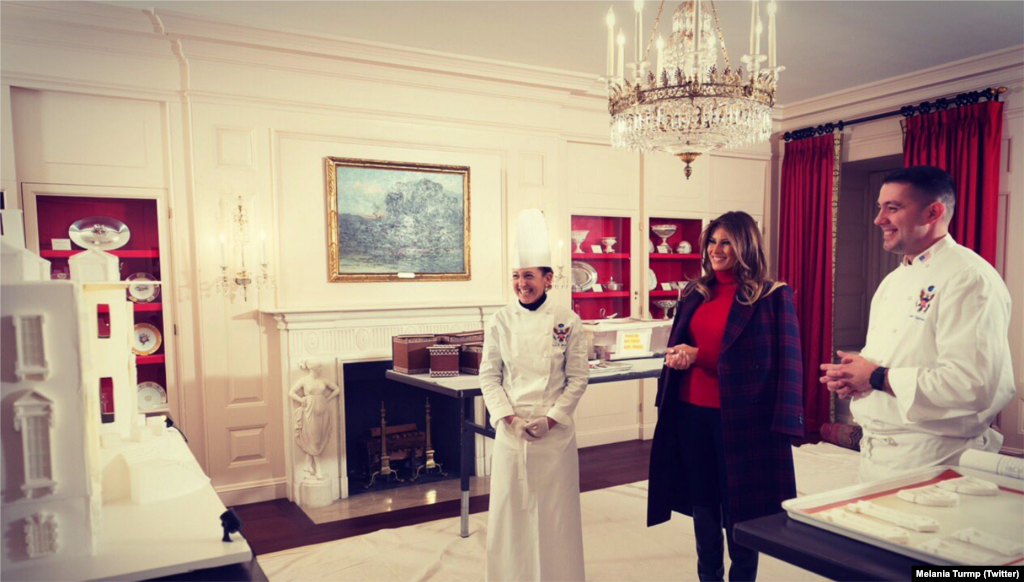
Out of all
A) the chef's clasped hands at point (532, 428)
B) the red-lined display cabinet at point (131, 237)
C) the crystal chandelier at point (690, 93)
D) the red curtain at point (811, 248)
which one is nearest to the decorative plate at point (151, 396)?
the red-lined display cabinet at point (131, 237)

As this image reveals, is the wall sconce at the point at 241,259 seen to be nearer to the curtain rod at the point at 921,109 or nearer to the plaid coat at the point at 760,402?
the plaid coat at the point at 760,402

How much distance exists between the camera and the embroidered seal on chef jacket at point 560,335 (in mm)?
2441

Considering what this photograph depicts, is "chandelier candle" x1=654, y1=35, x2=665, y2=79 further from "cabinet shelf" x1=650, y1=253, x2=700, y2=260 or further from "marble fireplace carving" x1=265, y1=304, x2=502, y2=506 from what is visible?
"cabinet shelf" x1=650, y1=253, x2=700, y2=260

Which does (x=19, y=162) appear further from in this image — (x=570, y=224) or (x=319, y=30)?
(x=570, y=224)

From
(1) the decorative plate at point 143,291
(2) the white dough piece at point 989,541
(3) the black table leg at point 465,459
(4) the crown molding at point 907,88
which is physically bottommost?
(3) the black table leg at point 465,459

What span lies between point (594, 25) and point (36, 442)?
3526 millimetres

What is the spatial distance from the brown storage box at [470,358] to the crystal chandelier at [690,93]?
1482 millimetres

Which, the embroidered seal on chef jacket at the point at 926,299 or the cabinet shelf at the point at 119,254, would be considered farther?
the cabinet shelf at the point at 119,254

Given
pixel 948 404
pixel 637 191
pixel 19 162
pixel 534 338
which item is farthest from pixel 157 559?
pixel 637 191

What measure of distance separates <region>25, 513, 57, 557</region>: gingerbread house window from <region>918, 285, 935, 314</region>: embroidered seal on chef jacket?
207 cm

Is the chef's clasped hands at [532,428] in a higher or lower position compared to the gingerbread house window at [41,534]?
lower

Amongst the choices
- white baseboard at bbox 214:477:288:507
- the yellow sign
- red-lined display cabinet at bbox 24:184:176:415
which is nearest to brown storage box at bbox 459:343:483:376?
the yellow sign

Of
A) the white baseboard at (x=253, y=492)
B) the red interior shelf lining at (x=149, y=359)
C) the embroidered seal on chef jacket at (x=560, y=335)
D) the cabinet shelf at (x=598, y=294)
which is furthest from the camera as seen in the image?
the cabinet shelf at (x=598, y=294)

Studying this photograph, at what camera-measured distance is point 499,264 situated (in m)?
4.79
